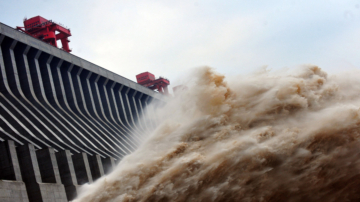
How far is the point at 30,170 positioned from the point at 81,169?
23.1 ft

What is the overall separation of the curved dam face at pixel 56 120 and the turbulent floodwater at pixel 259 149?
182 inches

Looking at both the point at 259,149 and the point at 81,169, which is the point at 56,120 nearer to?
the point at 81,169

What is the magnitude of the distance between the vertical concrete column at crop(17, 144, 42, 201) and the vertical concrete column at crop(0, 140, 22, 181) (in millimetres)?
783

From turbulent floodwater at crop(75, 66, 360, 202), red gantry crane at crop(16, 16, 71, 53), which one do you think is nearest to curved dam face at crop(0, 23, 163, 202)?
turbulent floodwater at crop(75, 66, 360, 202)

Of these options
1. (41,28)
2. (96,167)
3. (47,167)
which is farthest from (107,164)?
(41,28)

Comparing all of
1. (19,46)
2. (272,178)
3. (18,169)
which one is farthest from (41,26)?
(272,178)

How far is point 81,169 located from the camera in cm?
3547

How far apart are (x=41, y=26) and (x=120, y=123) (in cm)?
1773

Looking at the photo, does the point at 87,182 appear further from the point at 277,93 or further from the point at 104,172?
the point at 277,93

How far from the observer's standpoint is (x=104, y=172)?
3912 cm

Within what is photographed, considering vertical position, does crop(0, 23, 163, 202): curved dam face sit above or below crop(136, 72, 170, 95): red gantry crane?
below

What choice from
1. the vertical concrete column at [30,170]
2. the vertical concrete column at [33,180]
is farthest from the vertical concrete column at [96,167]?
the vertical concrete column at [30,170]

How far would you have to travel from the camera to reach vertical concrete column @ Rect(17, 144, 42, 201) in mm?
28156

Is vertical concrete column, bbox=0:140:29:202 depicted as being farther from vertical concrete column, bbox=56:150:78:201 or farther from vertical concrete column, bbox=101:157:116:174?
vertical concrete column, bbox=101:157:116:174
